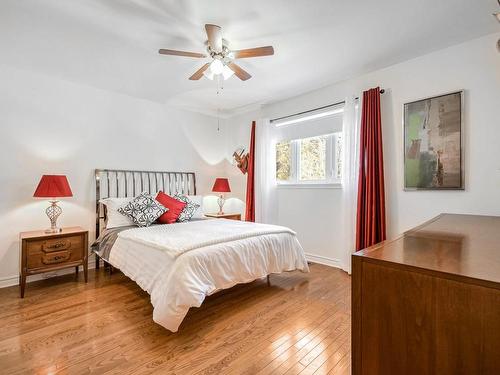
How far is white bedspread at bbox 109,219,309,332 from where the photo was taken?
1894 mm

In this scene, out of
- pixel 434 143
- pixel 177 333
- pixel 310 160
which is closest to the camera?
pixel 177 333

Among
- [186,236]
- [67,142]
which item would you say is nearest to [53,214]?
[67,142]

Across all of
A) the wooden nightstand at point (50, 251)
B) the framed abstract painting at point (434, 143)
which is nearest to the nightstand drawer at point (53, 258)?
the wooden nightstand at point (50, 251)

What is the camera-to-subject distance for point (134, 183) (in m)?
3.90

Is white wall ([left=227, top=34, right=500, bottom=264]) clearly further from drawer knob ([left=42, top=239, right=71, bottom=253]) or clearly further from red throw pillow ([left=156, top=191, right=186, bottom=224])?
drawer knob ([left=42, top=239, right=71, bottom=253])

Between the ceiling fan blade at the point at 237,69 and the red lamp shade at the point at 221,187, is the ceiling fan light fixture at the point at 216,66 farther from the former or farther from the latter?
the red lamp shade at the point at 221,187

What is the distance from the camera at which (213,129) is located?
4992mm

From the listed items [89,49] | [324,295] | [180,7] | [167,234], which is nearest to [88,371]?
[167,234]

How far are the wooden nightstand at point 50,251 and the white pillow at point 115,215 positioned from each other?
12.3 inches

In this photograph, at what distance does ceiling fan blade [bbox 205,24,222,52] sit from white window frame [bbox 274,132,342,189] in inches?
81.5

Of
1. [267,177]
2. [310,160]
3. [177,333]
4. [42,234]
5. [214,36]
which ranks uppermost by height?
[214,36]

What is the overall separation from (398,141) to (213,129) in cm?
325

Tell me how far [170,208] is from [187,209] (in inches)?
9.6

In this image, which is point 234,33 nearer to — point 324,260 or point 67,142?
point 67,142
